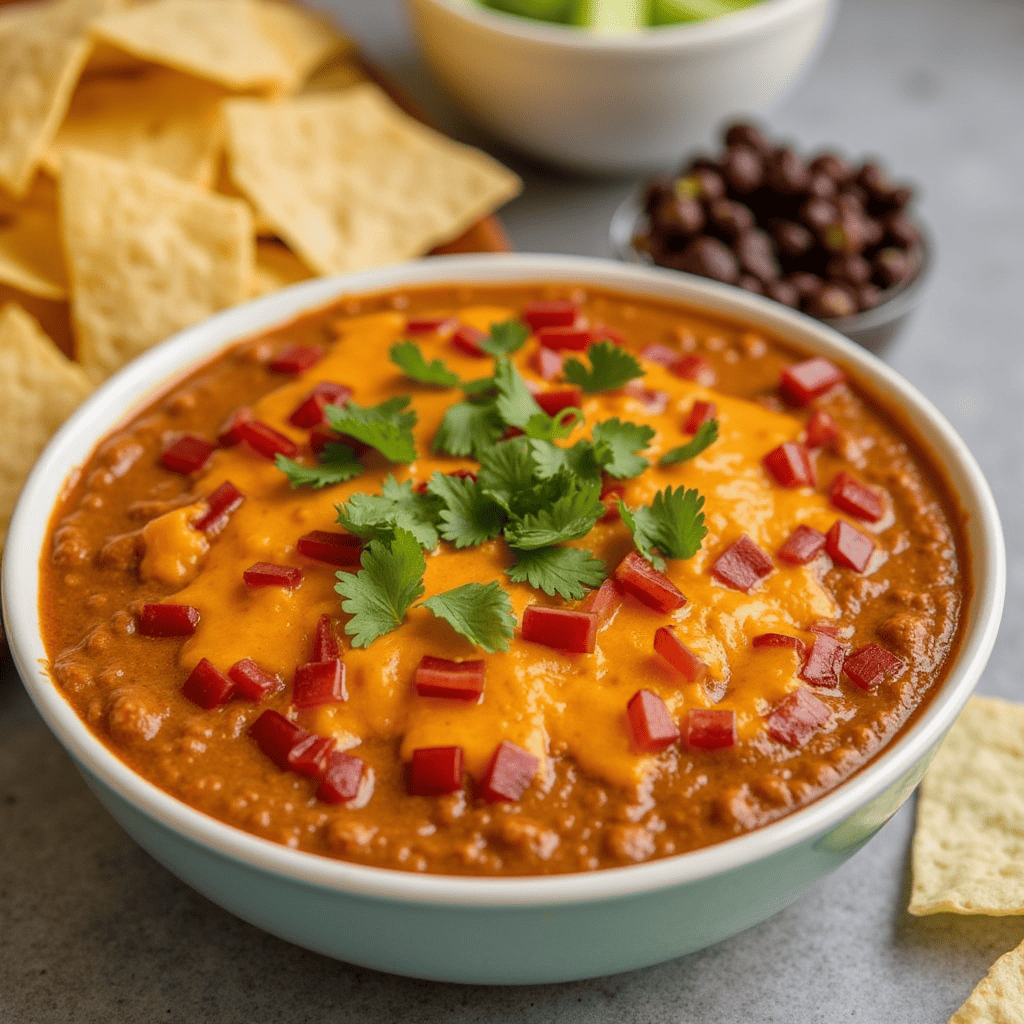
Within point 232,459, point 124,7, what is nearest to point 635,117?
point 124,7

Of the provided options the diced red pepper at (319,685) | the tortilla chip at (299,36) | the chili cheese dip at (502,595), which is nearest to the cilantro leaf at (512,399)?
the chili cheese dip at (502,595)

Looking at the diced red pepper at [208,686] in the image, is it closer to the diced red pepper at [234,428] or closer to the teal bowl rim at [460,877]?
the teal bowl rim at [460,877]

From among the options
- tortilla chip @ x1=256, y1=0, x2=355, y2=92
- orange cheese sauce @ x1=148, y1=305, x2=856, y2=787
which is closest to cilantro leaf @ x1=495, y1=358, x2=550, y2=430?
orange cheese sauce @ x1=148, y1=305, x2=856, y2=787

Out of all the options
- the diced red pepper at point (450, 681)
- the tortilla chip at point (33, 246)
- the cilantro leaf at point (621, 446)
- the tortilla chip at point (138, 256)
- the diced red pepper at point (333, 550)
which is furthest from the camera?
the tortilla chip at point (33, 246)

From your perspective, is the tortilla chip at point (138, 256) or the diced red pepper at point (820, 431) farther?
the tortilla chip at point (138, 256)

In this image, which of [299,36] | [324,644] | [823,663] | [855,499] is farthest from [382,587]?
[299,36]

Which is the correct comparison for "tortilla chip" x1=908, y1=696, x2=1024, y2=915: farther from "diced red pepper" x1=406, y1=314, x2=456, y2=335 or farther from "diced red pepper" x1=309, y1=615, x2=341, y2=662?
"diced red pepper" x1=406, y1=314, x2=456, y2=335
